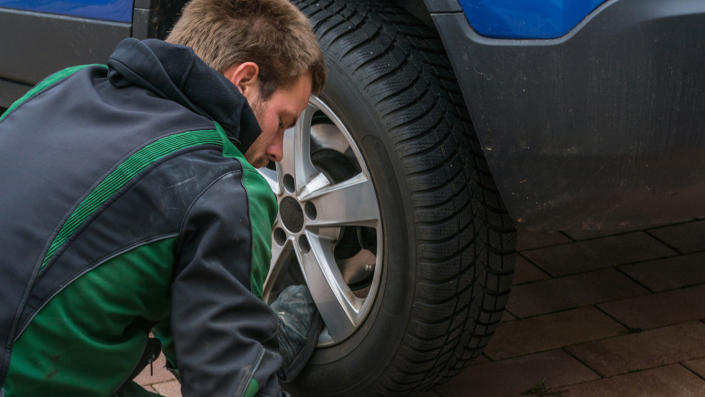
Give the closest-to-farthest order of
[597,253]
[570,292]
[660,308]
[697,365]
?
[697,365] → [660,308] → [570,292] → [597,253]

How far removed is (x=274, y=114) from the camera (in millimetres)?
1605

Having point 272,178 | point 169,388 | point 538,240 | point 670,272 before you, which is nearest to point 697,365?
point 670,272

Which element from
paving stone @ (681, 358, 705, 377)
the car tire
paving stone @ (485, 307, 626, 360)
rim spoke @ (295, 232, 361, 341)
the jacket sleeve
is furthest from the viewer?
paving stone @ (485, 307, 626, 360)

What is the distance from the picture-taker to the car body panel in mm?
1820

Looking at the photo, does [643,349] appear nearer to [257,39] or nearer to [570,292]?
[570,292]

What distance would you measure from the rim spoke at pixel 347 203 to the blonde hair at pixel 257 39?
0.59m

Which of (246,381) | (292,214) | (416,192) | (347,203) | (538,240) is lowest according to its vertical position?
(538,240)

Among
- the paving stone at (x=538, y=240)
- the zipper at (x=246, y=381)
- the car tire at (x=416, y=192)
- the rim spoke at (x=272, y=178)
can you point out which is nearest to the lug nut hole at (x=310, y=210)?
the rim spoke at (x=272, y=178)

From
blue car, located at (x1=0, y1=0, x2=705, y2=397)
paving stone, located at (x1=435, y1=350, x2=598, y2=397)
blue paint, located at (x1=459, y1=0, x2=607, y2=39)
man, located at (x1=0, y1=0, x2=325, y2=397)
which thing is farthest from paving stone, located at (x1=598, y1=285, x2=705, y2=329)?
man, located at (x1=0, y1=0, x2=325, y2=397)

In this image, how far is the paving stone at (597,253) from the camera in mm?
3277

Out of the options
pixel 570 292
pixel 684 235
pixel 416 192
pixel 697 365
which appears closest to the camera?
pixel 416 192

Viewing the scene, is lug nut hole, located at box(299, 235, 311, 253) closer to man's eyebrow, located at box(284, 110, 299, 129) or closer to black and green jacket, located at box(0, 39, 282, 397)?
man's eyebrow, located at box(284, 110, 299, 129)

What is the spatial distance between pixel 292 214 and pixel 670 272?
1482mm

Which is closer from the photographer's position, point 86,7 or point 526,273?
point 86,7
